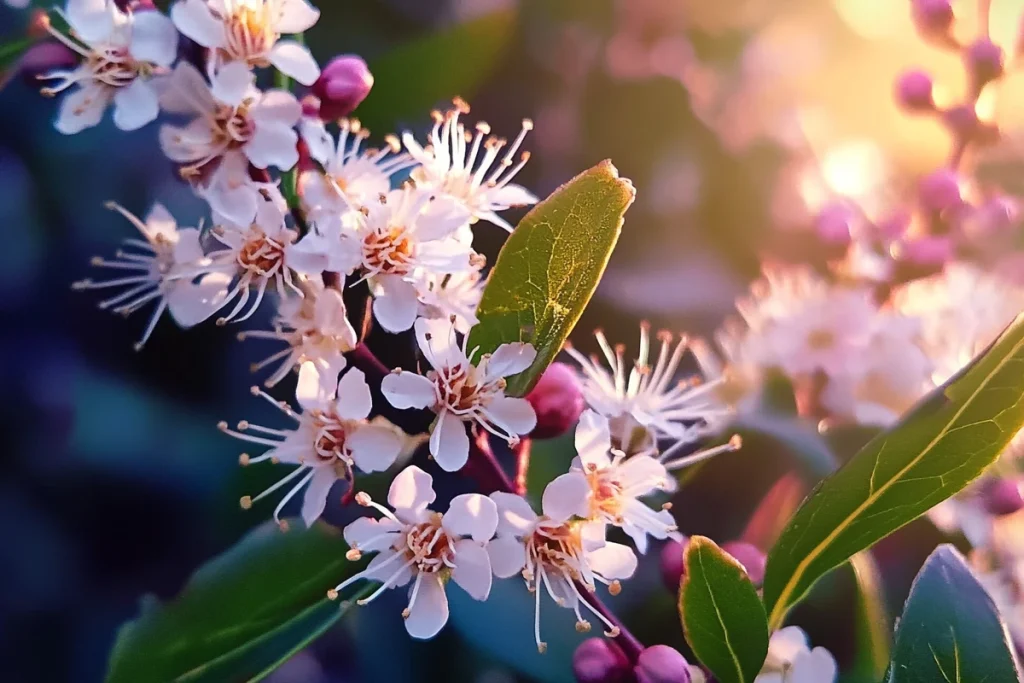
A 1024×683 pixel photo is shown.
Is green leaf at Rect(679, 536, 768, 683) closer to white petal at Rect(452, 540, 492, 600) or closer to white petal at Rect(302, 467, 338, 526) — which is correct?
white petal at Rect(452, 540, 492, 600)

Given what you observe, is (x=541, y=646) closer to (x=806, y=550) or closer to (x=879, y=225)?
(x=806, y=550)

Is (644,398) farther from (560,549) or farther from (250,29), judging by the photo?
(250,29)

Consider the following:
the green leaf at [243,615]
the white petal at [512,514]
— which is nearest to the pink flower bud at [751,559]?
the white petal at [512,514]

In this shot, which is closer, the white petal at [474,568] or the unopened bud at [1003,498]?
the white petal at [474,568]

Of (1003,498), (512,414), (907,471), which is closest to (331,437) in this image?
(512,414)

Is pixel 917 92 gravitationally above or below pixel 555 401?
above

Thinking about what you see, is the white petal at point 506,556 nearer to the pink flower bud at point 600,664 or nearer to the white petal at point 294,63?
the pink flower bud at point 600,664
